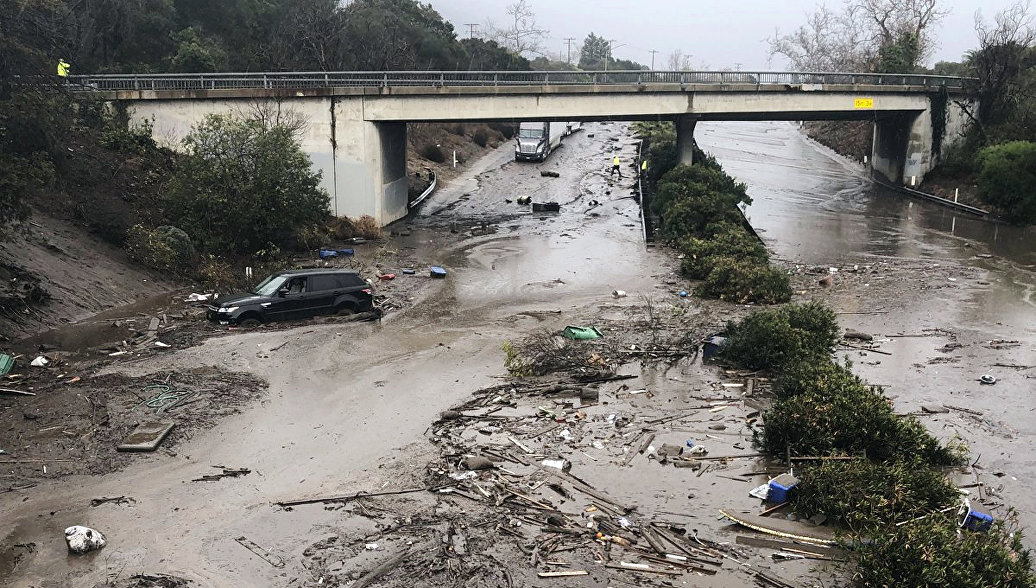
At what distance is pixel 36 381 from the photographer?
52.0ft

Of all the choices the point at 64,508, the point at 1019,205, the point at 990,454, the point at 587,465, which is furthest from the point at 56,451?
the point at 1019,205

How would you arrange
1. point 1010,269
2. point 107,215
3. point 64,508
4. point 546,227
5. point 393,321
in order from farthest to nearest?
point 546,227, point 1010,269, point 107,215, point 393,321, point 64,508

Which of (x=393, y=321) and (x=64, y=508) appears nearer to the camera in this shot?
(x=64, y=508)

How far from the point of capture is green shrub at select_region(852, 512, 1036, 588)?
30.4 feet

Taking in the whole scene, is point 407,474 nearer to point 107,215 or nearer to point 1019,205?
point 107,215

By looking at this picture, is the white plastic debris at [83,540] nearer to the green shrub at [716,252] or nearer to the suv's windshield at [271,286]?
the suv's windshield at [271,286]

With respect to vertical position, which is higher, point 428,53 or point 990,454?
point 428,53

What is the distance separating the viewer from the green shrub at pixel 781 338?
1788 cm

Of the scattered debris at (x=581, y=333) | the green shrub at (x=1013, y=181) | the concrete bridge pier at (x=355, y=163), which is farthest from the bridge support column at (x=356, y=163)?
the green shrub at (x=1013, y=181)

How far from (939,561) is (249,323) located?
1625cm

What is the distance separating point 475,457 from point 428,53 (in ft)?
207

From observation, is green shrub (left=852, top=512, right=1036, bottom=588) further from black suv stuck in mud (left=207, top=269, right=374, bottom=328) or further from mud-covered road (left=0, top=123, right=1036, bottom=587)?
black suv stuck in mud (left=207, top=269, right=374, bottom=328)

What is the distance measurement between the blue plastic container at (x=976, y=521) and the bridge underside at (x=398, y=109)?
90.5ft

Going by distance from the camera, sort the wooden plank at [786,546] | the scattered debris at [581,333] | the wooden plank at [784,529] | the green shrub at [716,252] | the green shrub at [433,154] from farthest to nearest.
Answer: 1. the green shrub at [433,154]
2. the green shrub at [716,252]
3. the scattered debris at [581,333]
4. the wooden plank at [784,529]
5. the wooden plank at [786,546]
